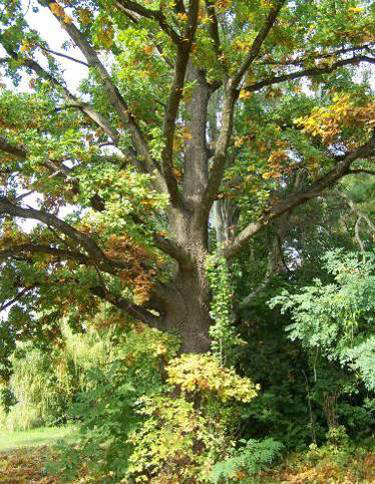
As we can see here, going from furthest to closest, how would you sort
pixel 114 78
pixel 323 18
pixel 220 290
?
pixel 114 78 → pixel 323 18 → pixel 220 290

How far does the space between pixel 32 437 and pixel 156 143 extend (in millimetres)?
10718

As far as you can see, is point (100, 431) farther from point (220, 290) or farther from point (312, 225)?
point (312, 225)

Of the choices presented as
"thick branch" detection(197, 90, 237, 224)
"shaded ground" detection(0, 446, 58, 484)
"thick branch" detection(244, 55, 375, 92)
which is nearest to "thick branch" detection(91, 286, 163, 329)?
"thick branch" detection(197, 90, 237, 224)

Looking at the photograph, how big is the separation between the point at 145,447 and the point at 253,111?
625 centimetres

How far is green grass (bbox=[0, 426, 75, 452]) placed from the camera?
524 inches

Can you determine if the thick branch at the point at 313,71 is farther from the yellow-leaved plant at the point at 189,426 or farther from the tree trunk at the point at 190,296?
the yellow-leaved plant at the point at 189,426

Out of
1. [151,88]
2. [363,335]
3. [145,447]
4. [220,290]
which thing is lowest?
[145,447]

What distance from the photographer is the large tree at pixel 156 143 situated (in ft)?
22.8

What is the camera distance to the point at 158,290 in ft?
25.9

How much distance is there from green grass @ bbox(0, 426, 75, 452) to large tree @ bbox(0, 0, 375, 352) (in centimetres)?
462

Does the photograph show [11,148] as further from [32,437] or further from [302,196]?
[32,437]

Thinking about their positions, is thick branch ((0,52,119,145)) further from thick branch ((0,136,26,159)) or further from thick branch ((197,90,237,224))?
thick branch ((197,90,237,224))

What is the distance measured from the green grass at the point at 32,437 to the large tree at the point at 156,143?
4618 millimetres

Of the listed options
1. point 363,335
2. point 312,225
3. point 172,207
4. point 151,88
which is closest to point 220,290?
point 172,207
